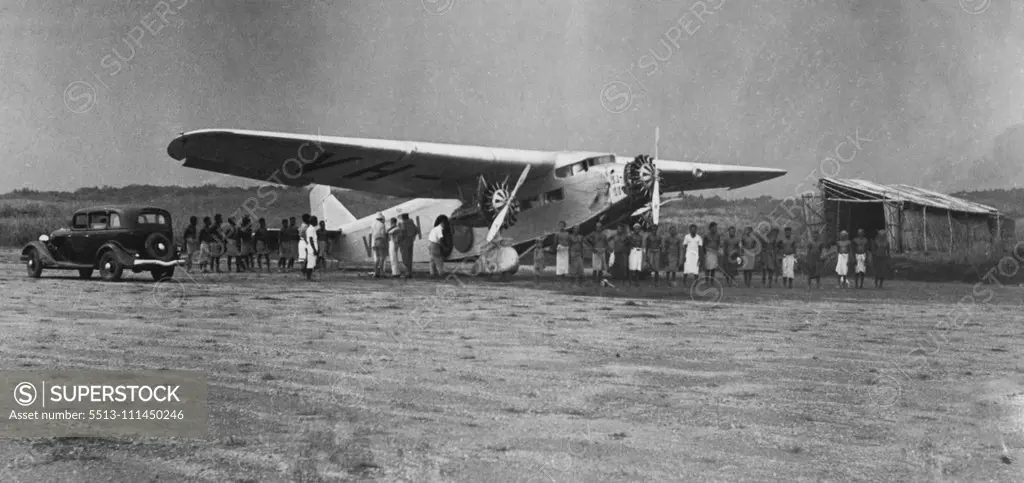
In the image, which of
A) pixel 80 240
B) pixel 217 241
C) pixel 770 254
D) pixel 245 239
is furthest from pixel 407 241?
pixel 770 254

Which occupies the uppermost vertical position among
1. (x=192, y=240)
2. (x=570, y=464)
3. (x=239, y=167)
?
(x=239, y=167)

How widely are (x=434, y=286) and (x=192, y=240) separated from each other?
328 inches

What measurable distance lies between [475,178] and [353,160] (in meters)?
3.43

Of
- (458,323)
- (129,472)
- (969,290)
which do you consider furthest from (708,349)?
(969,290)

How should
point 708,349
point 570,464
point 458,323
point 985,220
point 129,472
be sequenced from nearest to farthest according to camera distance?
1. point 129,472
2. point 570,464
3. point 708,349
4. point 458,323
5. point 985,220

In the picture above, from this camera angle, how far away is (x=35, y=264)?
18.0 meters

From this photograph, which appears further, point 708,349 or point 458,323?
point 458,323

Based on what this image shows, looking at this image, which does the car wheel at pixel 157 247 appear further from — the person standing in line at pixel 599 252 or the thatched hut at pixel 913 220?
the thatched hut at pixel 913 220

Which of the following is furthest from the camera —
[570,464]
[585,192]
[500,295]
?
[585,192]

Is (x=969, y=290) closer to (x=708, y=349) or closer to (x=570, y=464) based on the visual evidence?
(x=708, y=349)

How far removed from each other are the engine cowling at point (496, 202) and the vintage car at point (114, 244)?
7057 mm

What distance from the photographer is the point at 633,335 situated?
9.37 m

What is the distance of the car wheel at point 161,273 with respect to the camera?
56.9 ft

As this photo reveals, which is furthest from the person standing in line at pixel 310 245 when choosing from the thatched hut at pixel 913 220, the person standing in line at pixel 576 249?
the thatched hut at pixel 913 220
